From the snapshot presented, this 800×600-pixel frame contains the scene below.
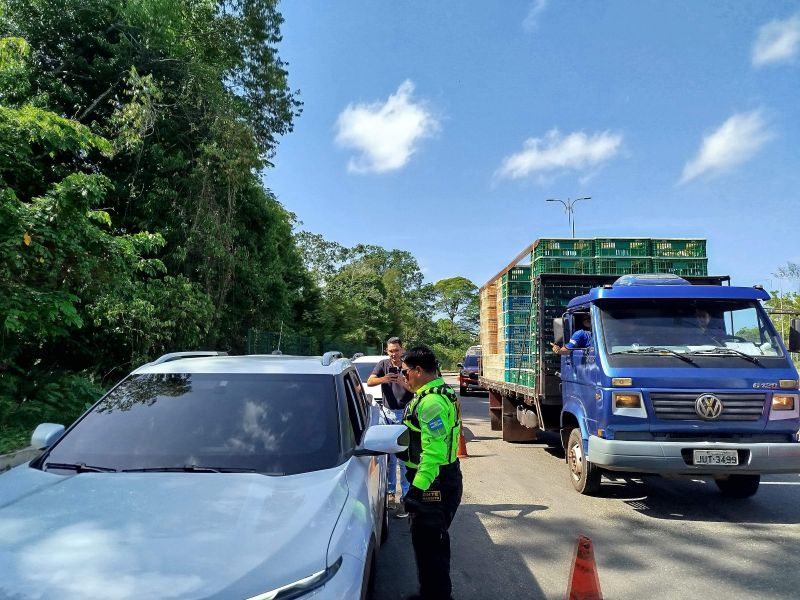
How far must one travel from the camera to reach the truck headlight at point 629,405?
18.9ft

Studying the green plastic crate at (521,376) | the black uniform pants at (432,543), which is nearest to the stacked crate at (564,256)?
the green plastic crate at (521,376)

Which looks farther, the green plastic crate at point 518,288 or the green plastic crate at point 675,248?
the green plastic crate at point 518,288

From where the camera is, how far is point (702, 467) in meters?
5.61

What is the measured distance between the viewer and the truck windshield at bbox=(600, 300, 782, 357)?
615 centimetres

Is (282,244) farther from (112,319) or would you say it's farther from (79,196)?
(79,196)

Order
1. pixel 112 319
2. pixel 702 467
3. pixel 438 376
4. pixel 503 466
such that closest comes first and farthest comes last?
pixel 438 376
pixel 702 467
pixel 503 466
pixel 112 319

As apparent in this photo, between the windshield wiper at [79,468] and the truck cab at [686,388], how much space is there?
15.4 ft

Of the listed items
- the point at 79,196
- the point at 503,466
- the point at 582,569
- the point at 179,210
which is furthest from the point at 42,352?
the point at 582,569

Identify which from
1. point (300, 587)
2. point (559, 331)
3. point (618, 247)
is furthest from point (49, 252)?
point (618, 247)

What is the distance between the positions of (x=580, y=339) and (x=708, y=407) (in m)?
1.61

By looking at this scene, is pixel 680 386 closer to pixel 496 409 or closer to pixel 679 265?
pixel 679 265

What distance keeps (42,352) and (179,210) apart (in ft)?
15.2

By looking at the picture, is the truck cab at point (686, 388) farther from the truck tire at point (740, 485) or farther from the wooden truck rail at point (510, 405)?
the wooden truck rail at point (510, 405)

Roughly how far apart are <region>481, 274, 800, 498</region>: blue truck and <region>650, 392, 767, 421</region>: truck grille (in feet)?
0.03
